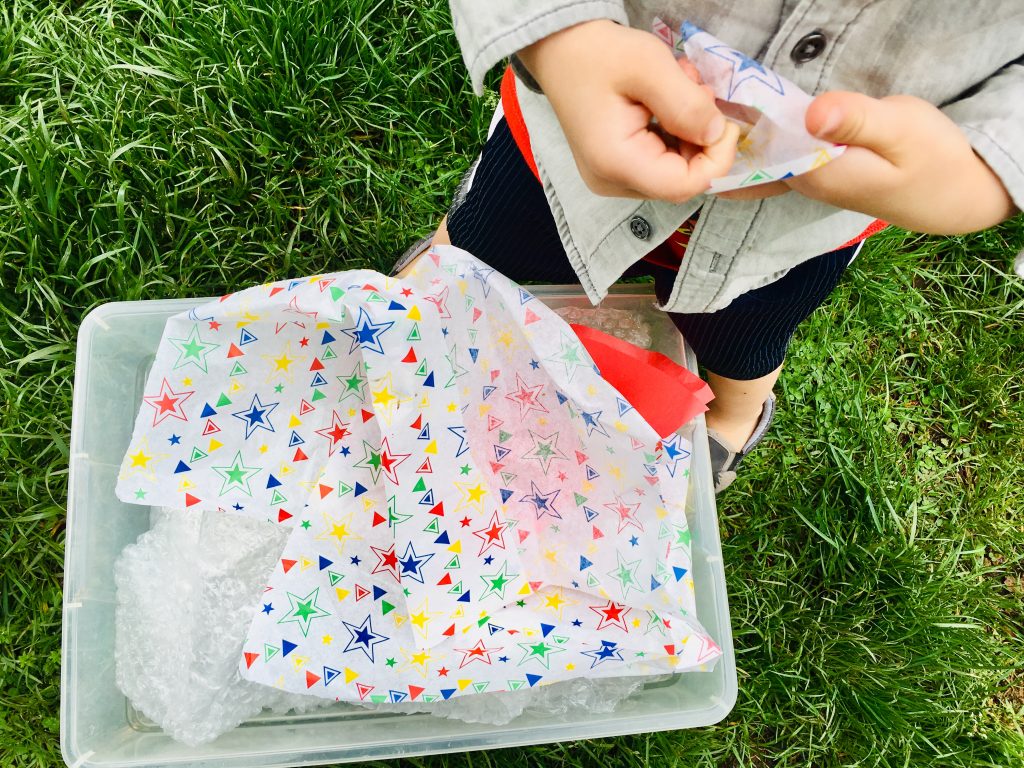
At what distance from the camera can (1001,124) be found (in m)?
0.53

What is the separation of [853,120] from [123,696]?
921 mm

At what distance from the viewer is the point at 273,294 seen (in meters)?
0.84

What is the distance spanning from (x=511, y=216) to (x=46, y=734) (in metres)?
0.83

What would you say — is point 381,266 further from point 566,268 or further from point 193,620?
point 193,620

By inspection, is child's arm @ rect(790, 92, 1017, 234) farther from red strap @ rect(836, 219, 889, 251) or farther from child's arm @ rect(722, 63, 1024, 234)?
red strap @ rect(836, 219, 889, 251)

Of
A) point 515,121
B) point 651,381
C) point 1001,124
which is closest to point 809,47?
point 1001,124

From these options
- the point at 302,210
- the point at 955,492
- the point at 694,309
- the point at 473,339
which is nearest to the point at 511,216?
the point at 473,339

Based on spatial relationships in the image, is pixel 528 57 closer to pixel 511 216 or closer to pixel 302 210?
pixel 511 216

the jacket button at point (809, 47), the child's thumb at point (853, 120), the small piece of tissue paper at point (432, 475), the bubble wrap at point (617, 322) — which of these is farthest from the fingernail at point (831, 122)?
the bubble wrap at point (617, 322)

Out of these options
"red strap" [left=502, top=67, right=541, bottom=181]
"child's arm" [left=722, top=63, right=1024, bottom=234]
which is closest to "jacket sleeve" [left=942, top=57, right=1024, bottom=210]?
"child's arm" [left=722, top=63, right=1024, bottom=234]

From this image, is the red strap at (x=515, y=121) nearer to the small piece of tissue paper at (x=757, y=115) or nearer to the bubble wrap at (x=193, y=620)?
the small piece of tissue paper at (x=757, y=115)

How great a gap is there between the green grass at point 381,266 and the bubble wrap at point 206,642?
0.58 ft

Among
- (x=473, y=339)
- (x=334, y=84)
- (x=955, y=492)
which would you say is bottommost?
(x=955, y=492)

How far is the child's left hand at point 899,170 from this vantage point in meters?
0.47
